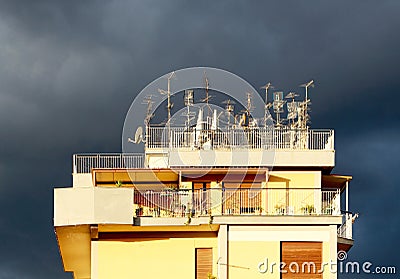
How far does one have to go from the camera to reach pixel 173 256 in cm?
4262

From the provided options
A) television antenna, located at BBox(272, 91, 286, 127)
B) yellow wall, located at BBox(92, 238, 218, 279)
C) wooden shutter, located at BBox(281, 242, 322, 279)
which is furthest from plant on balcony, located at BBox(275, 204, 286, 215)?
television antenna, located at BBox(272, 91, 286, 127)

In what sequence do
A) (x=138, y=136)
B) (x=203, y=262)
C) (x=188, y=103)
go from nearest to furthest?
1. (x=203, y=262)
2. (x=138, y=136)
3. (x=188, y=103)

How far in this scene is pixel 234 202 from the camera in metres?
43.2

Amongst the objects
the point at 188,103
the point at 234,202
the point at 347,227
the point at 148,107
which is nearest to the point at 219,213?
the point at 234,202

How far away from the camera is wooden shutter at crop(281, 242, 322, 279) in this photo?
137 feet

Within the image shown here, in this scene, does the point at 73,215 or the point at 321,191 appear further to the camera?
the point at 321,191

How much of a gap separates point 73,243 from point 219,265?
6.16 m

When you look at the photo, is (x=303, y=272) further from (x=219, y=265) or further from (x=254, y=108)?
(x=254, y=108)

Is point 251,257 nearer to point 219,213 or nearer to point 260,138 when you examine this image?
point 219,213

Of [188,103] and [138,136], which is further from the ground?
[188,103]

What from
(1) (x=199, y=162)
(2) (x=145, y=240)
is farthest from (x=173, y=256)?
(1) (x=199, y=162)

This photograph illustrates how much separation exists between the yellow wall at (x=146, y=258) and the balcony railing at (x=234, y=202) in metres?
1.18

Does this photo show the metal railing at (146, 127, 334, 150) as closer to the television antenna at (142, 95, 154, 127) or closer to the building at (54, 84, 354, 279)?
the building at (54, 84, 354, 279)

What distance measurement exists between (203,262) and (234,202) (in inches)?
101
